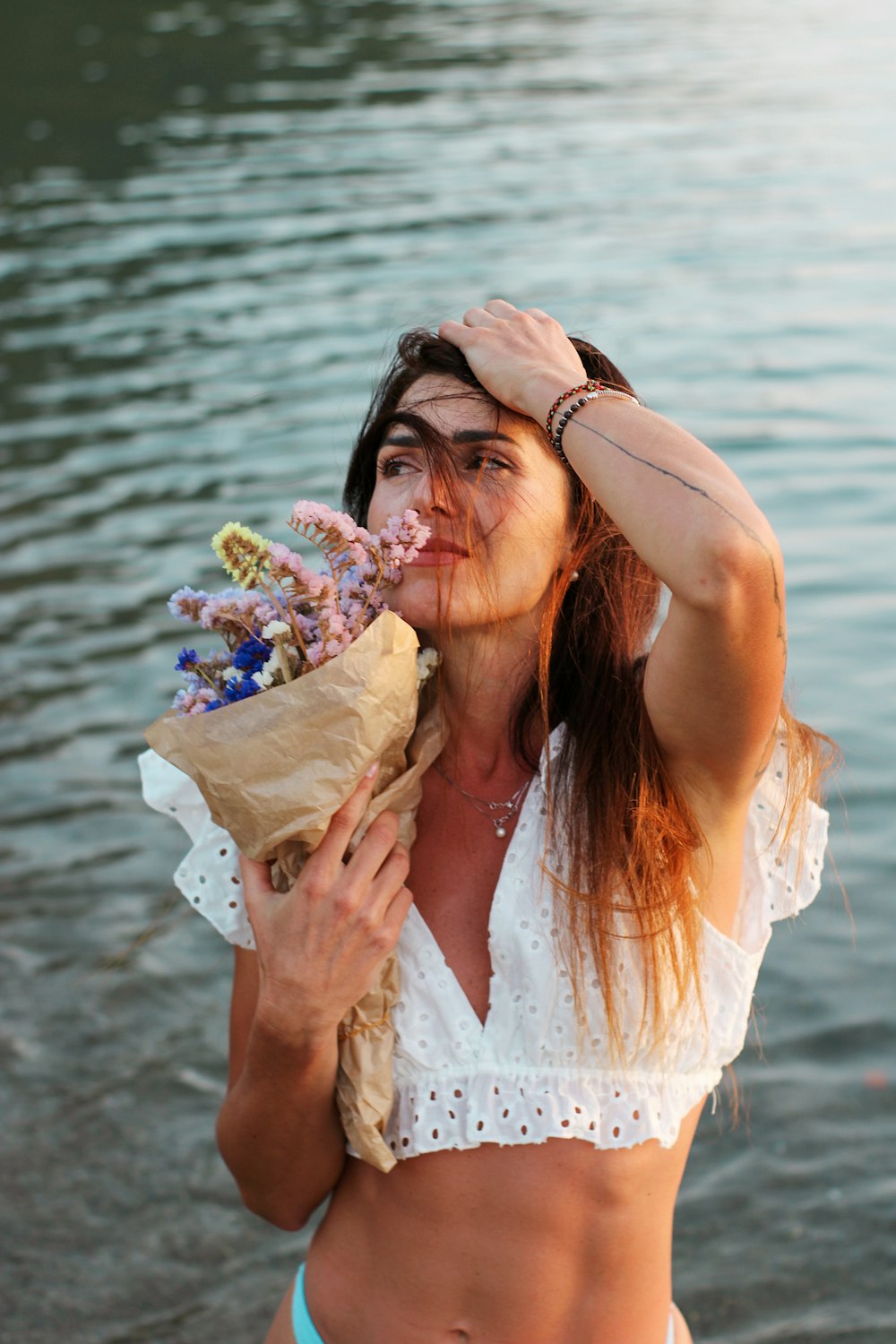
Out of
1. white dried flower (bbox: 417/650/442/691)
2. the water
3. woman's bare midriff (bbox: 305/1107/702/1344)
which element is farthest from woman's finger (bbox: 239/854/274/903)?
the water

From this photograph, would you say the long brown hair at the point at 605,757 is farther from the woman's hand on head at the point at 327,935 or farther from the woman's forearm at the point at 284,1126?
the woman's forearm at the point at 284,1126

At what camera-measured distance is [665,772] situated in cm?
236

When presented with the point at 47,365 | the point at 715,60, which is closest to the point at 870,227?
the point at 47,365

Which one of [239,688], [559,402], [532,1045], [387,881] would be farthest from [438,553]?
[532,1045]

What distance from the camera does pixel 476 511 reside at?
8.07ft

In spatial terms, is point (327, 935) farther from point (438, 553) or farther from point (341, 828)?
point (438, 553)

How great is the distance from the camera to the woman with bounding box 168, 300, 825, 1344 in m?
2.25

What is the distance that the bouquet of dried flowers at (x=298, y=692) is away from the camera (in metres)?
2.10

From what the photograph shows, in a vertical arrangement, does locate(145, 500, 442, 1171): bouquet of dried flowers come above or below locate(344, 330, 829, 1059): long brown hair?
above

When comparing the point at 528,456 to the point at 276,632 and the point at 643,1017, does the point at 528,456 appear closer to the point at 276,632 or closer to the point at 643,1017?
the point at 276,632

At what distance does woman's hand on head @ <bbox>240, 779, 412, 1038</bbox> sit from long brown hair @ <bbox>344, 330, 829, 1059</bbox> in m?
0.34

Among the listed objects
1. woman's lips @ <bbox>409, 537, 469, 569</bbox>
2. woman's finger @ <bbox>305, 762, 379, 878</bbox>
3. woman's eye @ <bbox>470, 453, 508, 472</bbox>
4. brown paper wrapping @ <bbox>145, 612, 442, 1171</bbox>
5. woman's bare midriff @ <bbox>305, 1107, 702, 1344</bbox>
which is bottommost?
woman's bare midriff @ <bbox>305, 1107, 702, 1344</bbox>

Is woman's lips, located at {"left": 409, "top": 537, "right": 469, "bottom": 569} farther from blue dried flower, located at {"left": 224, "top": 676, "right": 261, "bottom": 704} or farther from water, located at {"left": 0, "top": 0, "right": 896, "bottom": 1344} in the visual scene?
water, located at {"left": 0, "top": 0, "right": 896, "bottom": 1344}

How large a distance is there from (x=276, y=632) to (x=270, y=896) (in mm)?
464
